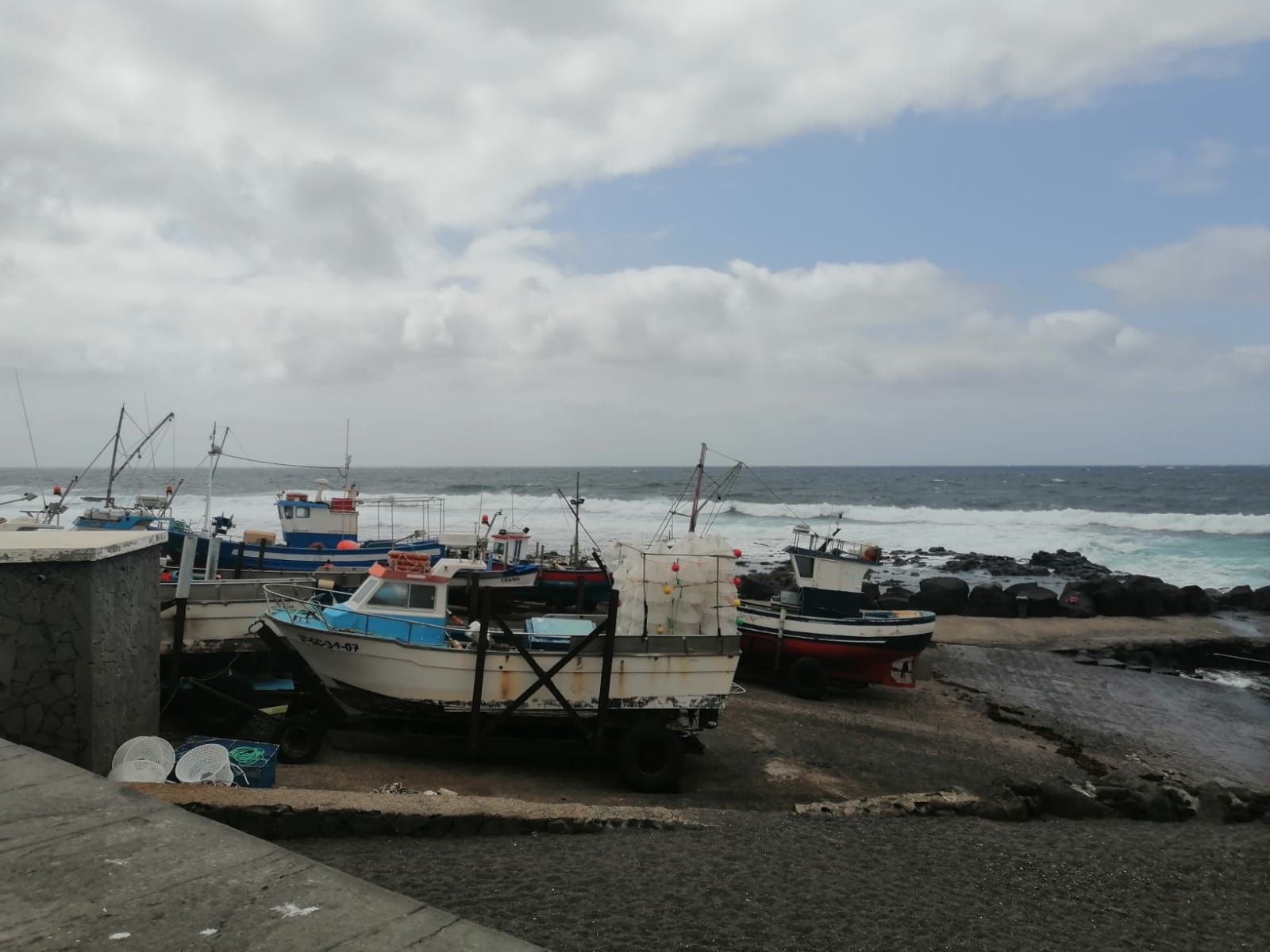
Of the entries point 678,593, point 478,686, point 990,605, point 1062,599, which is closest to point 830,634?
point 678,593

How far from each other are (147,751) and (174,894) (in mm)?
4958

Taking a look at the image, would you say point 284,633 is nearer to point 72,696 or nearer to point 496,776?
point 496,776

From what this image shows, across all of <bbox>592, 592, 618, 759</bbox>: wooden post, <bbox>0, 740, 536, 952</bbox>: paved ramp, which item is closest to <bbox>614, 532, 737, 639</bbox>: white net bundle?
<bbox>592, 592, 618, 759</bbox>: wooden post

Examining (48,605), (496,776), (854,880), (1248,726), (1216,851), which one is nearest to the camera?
(48,605)

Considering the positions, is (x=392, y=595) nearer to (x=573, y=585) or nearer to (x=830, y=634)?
(x=830, y=634)

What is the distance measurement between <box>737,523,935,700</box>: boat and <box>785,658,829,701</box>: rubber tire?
2 cm

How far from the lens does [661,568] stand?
40.5 ft

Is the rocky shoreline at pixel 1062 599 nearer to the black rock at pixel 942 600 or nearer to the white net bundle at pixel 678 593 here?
the black rock at pixel 942 600

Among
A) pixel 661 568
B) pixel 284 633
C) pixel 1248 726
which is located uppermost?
pixel 661 568

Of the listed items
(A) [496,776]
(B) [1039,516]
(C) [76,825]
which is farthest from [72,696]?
(B) [1039,516]

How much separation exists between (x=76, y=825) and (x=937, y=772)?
467 inches

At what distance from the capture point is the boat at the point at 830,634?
1817cm

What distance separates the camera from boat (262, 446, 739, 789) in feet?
37.0

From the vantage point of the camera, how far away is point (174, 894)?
3.31 m
